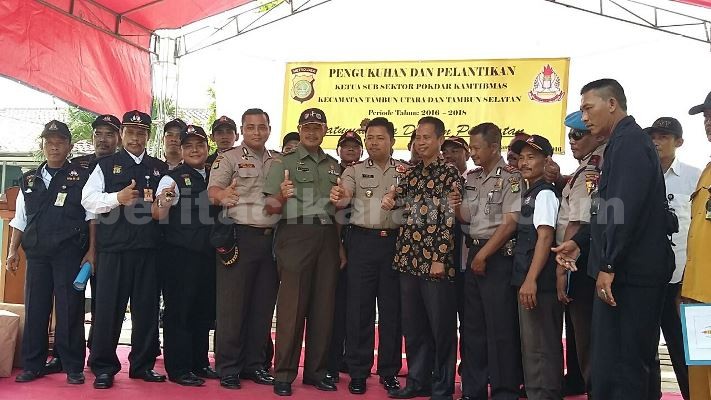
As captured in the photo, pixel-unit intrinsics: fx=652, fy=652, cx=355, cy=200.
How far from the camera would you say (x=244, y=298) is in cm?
396

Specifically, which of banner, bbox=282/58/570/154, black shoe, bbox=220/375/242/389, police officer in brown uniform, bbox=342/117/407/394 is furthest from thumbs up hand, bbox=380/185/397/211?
banner, bbox=282/58/570/154

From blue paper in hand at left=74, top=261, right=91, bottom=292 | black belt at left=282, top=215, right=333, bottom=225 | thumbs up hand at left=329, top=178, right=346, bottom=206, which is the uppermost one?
thumbs up hand at left=329, top=178, right=346, bottom=206

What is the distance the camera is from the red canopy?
4.73 m

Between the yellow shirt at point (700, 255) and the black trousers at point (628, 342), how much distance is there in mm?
259

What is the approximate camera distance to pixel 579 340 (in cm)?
362

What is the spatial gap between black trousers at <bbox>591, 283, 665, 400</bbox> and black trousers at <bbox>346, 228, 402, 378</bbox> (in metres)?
1.48

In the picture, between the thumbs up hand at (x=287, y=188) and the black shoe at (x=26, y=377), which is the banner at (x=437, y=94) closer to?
the thumbs up hand at (x=287, y=188)

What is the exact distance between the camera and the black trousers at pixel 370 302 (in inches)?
155

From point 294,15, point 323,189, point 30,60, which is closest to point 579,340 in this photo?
point 323,189

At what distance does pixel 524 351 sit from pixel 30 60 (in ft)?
13.2

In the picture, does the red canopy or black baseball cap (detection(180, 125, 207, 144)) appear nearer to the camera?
black baseball cap (detection(180, 125, 207, 144))

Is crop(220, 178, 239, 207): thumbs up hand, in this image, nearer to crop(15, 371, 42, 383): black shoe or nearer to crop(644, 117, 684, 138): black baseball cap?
crop(15, 371, 42, 383): black shoe

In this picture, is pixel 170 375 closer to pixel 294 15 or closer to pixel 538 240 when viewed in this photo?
pixel 538 240

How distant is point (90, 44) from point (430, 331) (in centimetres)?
385
